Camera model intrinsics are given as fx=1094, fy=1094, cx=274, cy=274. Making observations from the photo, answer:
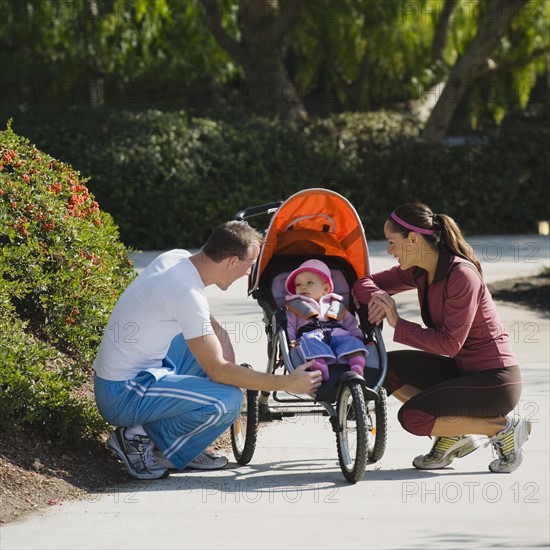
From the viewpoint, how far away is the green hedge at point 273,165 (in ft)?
44.8

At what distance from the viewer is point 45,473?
5.32 meters

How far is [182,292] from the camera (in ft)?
17.6

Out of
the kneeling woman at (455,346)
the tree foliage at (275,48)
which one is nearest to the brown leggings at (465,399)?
the kneeling woman at (455,346)

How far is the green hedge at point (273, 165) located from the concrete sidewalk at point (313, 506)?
7.33 metres

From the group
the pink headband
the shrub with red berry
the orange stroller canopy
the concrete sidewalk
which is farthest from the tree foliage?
the pink headband

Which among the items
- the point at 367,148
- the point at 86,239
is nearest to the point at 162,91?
the point at 367,148

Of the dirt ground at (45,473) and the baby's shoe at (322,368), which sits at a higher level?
the baby's shoe at (322,368)

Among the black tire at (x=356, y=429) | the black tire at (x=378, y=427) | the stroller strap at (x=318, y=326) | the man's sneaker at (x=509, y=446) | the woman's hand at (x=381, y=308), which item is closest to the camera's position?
the black tire at (x=356, y=429)

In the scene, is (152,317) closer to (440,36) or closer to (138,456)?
(138,456)

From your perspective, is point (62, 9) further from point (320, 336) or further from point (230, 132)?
point (320, 336)

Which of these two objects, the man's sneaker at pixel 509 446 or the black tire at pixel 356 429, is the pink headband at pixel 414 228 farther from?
the man's sneaker at pixel 509 446

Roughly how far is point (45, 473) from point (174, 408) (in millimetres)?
697

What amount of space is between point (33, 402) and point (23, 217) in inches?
56.8

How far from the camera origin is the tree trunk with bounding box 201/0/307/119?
16.2 metres
